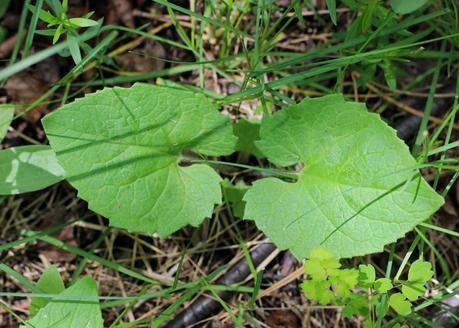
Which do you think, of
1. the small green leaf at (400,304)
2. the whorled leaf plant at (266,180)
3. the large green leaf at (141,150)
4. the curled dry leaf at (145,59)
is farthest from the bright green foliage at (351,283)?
the curled dry leaf at (145,59)

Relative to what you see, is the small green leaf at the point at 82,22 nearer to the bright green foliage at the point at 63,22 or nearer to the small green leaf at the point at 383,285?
the bright green foliage at the point at 63,22

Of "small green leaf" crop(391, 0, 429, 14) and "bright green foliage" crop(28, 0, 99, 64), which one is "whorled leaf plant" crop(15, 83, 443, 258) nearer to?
"bright green foliage" crop(28, 0, 99, 64)

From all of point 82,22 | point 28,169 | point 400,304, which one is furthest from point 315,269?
point 28,169

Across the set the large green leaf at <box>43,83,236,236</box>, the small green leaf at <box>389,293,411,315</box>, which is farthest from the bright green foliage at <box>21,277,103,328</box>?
the small green leaf at <box>389,293,411,315</box>

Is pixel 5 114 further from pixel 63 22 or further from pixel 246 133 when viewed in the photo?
pixel 246 133

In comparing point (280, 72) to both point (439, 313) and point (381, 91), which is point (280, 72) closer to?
point (381, 91)
